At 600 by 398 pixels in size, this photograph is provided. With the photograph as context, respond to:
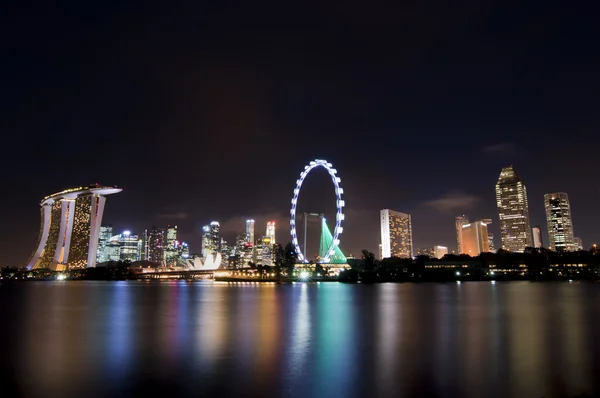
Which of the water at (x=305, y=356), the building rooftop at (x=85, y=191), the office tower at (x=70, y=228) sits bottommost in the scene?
the water at (x=305, y=356)

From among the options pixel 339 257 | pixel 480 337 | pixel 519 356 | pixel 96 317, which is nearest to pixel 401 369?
pixel 519 356

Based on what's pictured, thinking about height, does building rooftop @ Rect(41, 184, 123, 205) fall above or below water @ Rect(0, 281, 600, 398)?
above

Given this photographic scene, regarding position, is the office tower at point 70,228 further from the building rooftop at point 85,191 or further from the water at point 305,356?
the water at point 305,356

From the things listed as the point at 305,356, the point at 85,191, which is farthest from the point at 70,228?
the point at 305,356

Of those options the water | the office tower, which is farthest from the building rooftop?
the water

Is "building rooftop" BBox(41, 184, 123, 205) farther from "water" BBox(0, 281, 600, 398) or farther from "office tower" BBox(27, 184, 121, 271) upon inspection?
"water" BBox(0, 281, 600, 398)

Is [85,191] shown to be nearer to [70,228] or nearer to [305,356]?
[70,228]

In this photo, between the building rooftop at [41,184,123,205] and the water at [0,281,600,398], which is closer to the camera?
the water at [0,281,600,398]

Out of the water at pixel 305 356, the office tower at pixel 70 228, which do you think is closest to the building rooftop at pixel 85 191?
the office tower at pixel 70 228
